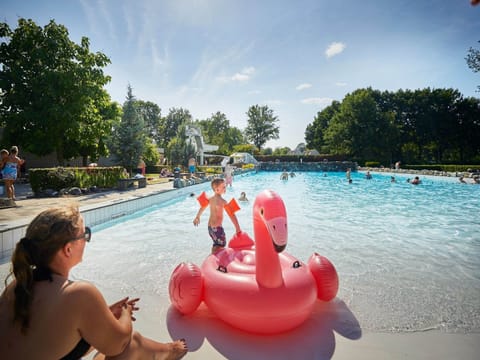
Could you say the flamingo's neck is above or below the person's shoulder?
below

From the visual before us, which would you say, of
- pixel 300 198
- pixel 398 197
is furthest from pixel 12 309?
pixel 398 197

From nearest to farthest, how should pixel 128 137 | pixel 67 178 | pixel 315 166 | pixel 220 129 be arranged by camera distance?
pixel 67 178 < pixel 128 137 < pixel 315 166 < pixel 220 129

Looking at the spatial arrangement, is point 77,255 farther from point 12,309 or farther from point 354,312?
point 354,312

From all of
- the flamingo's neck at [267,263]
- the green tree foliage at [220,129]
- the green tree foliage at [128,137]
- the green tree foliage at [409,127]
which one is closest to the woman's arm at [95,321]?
the flamingo's neck at [267,263]

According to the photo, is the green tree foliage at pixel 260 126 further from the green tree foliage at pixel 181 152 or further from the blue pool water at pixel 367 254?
the blue pool water at pixel 367 254

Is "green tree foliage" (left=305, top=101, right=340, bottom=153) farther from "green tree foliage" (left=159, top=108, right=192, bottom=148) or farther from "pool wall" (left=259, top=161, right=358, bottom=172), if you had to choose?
"green tree foliage" (left=159, top=108, right=192, bottom=148)

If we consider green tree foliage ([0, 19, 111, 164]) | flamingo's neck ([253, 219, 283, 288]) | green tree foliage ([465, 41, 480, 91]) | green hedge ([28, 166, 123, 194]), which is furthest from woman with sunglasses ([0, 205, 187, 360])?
green tree foliage ([465, 41, 480, 91])

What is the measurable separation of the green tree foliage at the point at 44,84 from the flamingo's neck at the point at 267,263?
19.3 metres

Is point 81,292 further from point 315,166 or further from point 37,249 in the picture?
point 315,166

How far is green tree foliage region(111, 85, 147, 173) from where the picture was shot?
17781 millimetres

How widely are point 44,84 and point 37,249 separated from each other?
2121 cm

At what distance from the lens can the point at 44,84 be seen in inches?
705

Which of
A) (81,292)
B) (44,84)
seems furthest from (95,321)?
(44,84)

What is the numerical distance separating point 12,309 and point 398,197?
1772cm
